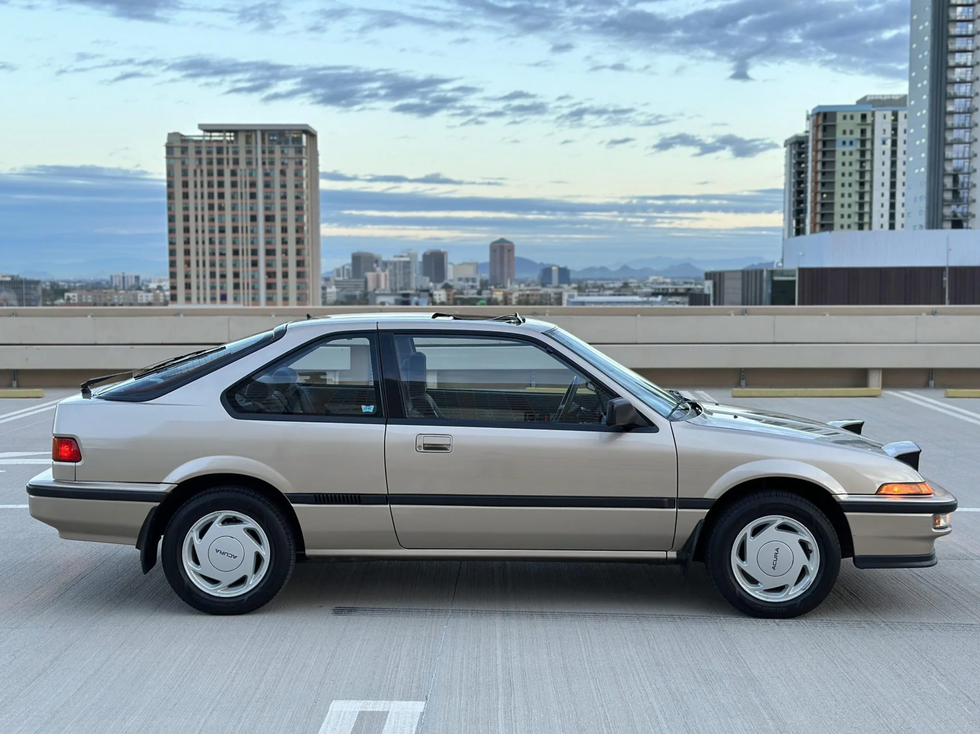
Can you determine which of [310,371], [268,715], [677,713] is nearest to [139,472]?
[310,371]

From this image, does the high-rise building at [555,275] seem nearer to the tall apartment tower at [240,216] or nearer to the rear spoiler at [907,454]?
the rear spoiler at [907,454]

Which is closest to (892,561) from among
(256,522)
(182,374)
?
(256,522)

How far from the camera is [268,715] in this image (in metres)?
3.95

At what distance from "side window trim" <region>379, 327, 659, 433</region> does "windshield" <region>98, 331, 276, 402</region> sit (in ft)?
2.00

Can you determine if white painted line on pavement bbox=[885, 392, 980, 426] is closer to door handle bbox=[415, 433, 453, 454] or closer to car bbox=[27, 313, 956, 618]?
car bbox=[27, 313, 956, 618]

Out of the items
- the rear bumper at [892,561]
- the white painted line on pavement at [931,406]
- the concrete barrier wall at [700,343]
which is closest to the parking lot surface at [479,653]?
the rear bumper at [892,561]

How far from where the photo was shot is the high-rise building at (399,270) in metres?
53.6

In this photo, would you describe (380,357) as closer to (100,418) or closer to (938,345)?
(100,418)

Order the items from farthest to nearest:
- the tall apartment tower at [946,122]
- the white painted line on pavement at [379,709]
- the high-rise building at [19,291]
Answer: the tall apartment tower at [946,122]
the high-rise building at [19,291]
the white painted line on pavement at [379,709]

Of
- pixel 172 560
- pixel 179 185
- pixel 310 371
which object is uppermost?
Result: pixel 179 185

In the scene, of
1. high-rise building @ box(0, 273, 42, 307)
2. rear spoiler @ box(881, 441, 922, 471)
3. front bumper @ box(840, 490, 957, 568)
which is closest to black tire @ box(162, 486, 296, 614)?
front bumper @ box(840, 490, 957, 568)

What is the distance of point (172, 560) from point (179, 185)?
12771cm

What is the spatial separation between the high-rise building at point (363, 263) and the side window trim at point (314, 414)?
65353mm

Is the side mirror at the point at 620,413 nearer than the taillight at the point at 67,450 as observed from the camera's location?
Yes
